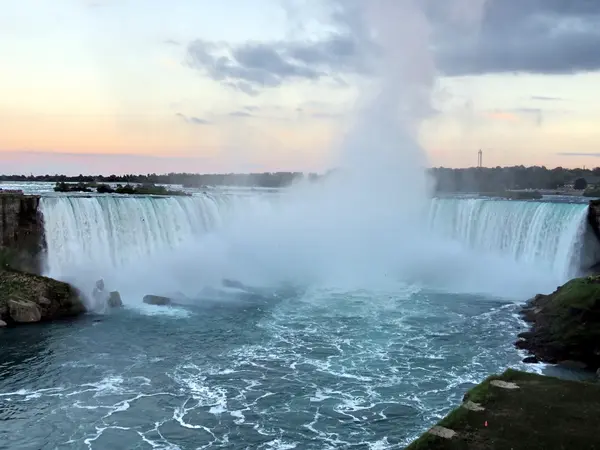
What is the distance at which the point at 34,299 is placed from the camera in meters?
23.7

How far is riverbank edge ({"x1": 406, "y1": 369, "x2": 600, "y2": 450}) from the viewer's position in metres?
9.80

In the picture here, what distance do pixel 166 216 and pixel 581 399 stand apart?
27863 millimetres

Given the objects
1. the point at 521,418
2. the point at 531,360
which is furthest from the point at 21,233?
the point at 521,418

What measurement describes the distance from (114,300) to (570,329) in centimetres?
1873

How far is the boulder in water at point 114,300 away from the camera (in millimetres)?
25344

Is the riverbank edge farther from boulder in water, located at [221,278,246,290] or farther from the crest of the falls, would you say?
boulder in water, located at [221,278,246,290]

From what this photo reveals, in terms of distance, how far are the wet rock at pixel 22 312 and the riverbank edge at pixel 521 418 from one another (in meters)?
18.1

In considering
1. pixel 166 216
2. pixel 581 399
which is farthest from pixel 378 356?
pixel 166 216

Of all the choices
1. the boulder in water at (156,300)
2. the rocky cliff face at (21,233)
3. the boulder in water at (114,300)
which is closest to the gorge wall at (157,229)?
the rocky cliff face at (21,233)

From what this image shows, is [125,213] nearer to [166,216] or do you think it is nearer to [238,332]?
[166,216]

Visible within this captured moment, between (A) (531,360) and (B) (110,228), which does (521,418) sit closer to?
(A) (531,360)

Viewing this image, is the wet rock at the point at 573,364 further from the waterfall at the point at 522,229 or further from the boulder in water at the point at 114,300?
the boulder in water at the point at 114,300

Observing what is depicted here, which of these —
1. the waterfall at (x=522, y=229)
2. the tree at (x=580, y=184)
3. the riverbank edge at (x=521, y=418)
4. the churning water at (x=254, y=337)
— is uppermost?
the tree at (x=580, y=184)

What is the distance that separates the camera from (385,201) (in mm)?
45500
